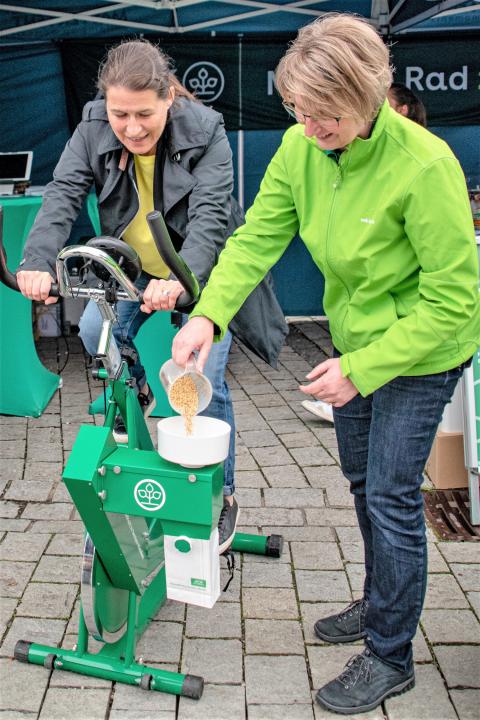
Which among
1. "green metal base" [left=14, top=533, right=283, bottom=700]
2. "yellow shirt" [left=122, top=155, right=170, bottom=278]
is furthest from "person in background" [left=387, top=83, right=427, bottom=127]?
"green metal base" [left=14, top=533, right=283, bottom=700]

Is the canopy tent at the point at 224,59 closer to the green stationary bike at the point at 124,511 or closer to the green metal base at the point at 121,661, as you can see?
the green stationary bike at the point at 124,511

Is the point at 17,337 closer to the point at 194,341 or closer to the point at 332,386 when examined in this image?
the point at 194,341

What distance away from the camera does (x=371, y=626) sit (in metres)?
2.58

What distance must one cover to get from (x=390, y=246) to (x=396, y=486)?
670mm

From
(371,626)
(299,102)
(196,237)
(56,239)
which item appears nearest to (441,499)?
(371,626)

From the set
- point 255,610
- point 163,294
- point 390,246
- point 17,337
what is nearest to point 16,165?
point 17,337

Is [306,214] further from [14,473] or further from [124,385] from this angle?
[14,473]

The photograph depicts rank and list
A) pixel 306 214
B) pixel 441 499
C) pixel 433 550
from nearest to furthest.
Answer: pixel 306 214, pixel 433 550, pixel 441 499

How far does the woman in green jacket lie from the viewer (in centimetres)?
209

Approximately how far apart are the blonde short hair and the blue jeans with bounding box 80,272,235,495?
1204 millimetres

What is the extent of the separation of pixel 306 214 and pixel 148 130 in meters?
0.73

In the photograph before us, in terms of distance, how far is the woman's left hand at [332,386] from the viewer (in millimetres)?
2193

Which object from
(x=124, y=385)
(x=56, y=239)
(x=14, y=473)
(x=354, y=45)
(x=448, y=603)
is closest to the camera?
(x=354, y=45)

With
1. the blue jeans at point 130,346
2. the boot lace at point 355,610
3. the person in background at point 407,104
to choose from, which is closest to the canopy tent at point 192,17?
the person in background at point 407,104
